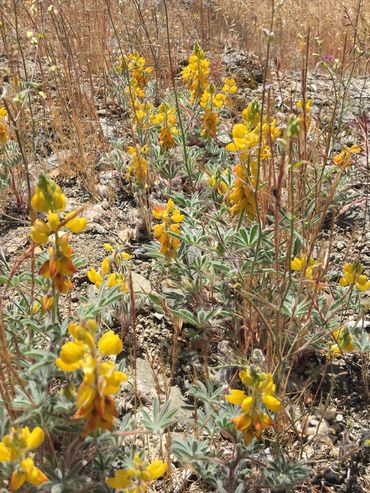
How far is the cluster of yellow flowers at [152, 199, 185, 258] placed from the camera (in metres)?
2.17

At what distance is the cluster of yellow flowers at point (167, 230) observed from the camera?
2170 mm

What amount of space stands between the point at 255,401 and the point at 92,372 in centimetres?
49

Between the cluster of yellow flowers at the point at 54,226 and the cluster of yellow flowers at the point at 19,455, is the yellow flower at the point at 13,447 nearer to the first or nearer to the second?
the cluster of yellow flowers at the point at 19,455

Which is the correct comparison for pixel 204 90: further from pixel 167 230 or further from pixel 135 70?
pixel 167 230

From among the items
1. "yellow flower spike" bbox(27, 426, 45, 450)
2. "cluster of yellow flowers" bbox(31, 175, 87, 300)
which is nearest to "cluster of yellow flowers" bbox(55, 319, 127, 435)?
"yellow flower spike" bbox(27, 426, 45, 450)

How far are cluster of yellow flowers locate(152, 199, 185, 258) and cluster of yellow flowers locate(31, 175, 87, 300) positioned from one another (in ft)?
2.49

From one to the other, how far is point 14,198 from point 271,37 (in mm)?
2349

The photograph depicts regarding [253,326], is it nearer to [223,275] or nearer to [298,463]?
[223,275]

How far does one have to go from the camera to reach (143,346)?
7.65 ft

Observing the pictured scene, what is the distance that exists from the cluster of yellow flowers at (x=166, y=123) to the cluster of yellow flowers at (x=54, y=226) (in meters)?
1.79

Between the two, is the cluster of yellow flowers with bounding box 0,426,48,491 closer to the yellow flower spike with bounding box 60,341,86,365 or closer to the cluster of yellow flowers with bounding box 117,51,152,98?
the yellow flower spike with bounding box 60,341,86,365

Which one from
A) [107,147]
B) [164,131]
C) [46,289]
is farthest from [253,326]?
[107,147]

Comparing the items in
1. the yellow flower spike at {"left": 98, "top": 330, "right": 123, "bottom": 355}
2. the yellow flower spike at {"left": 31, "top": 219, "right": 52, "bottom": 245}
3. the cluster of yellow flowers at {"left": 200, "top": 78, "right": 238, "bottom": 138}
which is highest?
the yellow flower spike at {"left": 31, "top": 219, "right": 52, "bottom": 245}

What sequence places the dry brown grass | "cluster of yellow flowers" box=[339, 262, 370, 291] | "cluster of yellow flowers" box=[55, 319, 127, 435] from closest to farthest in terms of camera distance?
"cluster of yellow flowers" box=[55, 319, 127, 435] → "cluster of yellow flowers" box=[339, 262, 370, 291] → the dry brown grass
